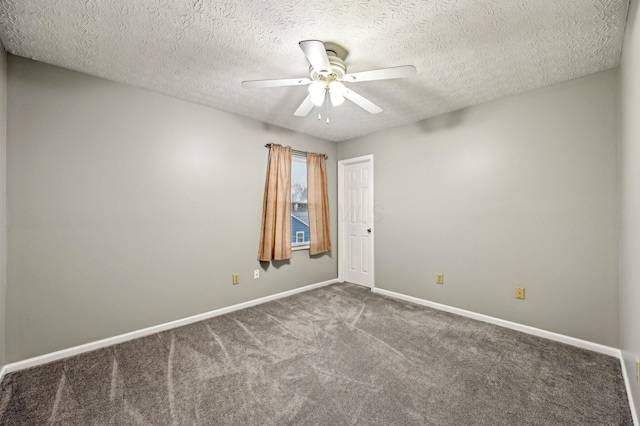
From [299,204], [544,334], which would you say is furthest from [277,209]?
[544,334]

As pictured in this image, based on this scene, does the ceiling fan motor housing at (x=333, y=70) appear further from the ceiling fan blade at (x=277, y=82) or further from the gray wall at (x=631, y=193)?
the gray wall at (x=631, y=193)

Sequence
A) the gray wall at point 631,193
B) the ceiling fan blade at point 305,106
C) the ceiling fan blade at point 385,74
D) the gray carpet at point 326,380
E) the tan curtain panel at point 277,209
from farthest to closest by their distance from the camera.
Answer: the tan curtain panel at point 277,209 → the ceiling fan blade at point 305,106 → the ceiling fan blade at point 385,74 → the gray carpet at point 326,380 → the gray wall at point 631,193

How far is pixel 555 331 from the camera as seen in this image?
2504 mm

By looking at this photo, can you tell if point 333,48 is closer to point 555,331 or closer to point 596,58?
point 596,58

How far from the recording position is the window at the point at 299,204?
157 inches

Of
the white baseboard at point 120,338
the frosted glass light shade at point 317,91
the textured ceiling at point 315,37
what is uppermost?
the textured ceiling at point 315,37

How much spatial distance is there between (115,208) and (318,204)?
2512 mm

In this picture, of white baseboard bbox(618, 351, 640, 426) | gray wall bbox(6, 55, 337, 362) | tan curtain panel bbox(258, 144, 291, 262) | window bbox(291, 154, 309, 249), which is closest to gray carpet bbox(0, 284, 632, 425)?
white baseboard bbox(618, 351, 640, 426)

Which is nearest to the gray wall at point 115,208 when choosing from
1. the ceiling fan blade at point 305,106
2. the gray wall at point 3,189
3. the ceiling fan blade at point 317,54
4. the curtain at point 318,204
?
the gray wall at point 3,189

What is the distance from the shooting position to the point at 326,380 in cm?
191

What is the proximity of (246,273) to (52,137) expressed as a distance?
2202 millimetres

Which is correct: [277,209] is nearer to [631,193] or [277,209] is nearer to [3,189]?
[3,189]

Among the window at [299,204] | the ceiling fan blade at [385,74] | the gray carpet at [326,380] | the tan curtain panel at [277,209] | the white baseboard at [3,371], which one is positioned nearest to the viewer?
the gray carpet at [326,380]

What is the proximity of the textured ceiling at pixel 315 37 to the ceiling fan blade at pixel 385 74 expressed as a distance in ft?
0.74
